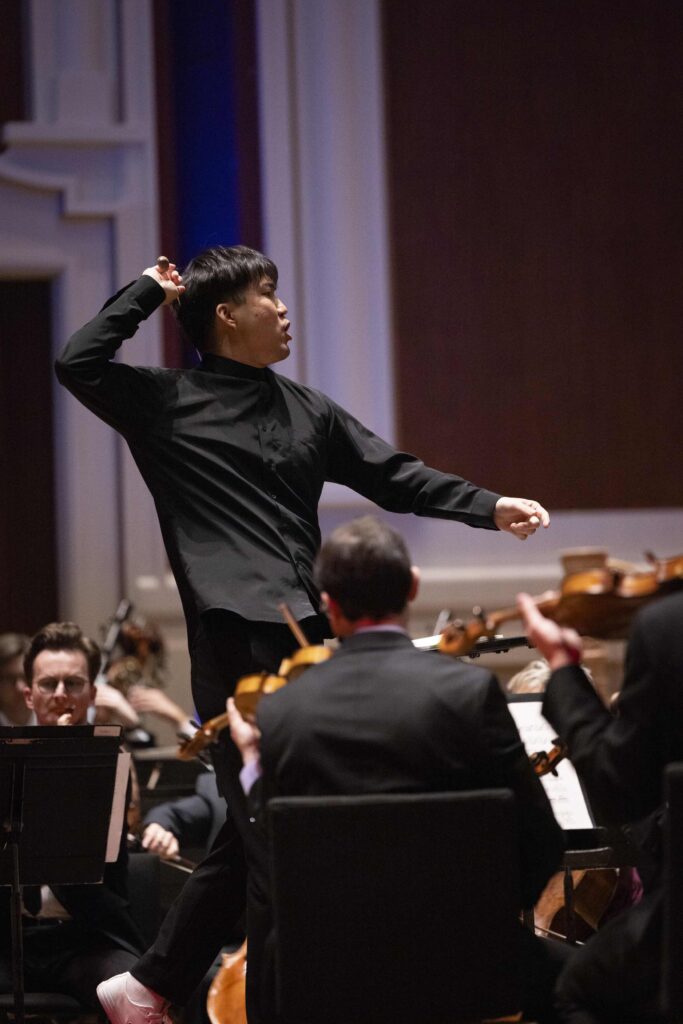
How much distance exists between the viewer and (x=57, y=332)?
6.25m

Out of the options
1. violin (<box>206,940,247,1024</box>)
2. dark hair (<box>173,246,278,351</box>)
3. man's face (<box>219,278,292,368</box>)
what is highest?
dark hair (<box>173,246,278,351</box>)

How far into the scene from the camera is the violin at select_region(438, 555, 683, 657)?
2.12 meters

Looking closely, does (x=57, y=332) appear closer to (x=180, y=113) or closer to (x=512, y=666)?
(x=180, y=113)

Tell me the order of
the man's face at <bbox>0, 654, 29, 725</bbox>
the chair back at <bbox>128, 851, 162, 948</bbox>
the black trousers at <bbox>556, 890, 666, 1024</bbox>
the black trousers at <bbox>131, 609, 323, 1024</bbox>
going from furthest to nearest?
the man's face at <bbox>0, 654, 29, 725</bbox>
the chair back at <bbox>128, 851, 162, 948</bbox>
the black trousers at <bbox>131, 609, 323, 1024</bbox>
the black trousers at <bbox>556, 890, 666, 1024</bbox>

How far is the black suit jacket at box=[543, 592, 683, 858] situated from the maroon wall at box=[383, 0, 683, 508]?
4.23m

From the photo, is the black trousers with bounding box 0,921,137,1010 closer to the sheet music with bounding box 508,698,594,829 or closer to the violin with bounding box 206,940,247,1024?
the violin with bounding box 206,940,247,1024

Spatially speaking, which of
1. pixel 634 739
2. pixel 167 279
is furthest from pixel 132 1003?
pixel 167 279

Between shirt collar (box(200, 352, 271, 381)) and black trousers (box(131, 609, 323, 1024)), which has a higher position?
shirt collar (box(200, 352, 271, 381))

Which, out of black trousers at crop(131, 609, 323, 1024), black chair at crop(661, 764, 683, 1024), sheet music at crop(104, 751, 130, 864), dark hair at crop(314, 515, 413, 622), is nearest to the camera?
black chair at crop(661, 764, 683, 1024)

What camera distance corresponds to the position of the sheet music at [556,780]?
3229 mm

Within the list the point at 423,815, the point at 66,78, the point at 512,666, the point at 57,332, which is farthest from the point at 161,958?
the point at 66,78

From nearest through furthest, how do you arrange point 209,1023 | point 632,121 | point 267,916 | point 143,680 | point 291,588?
point 267,916 → point 291,588 → point 209,1023 → point 143,680 → point 632,121

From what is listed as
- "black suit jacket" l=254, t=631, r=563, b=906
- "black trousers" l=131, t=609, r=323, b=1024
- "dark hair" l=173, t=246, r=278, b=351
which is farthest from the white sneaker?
"dark hair" l=173, t=246, r=278, b=351

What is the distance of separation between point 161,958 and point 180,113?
173 inches
